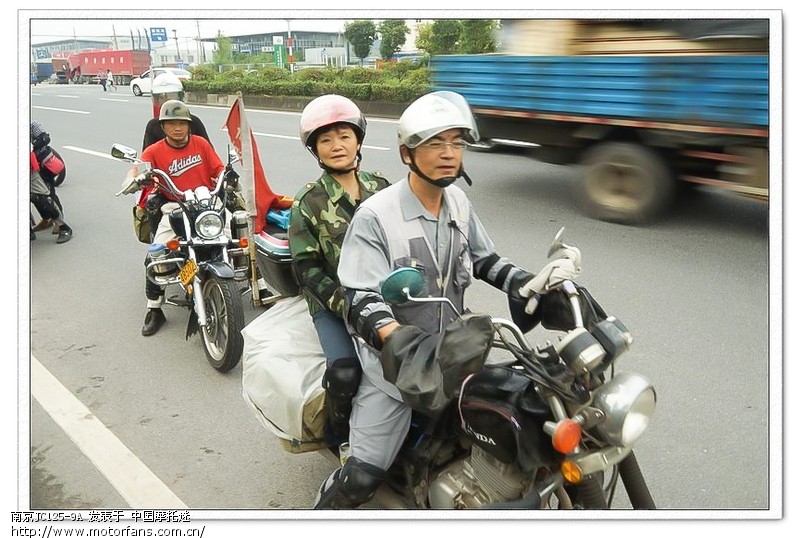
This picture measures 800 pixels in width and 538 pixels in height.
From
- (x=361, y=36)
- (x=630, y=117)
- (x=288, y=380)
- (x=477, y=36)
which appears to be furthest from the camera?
(x=630, y=117)

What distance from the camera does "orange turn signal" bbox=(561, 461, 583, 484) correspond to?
76.9 inches

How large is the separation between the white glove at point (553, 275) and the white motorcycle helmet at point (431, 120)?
463mm

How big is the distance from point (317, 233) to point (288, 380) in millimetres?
596

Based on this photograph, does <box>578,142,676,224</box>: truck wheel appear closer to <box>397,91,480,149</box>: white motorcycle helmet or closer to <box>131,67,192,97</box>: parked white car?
<box>131,67,192,97</box>: parked white car

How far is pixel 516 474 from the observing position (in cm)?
214

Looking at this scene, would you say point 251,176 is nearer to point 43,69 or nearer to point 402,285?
point 43,69

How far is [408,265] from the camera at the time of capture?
226cm

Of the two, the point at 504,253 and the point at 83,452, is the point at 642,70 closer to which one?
the point at 504,253

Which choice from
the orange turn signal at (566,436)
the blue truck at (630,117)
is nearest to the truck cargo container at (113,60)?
the blue truck at (630,117)

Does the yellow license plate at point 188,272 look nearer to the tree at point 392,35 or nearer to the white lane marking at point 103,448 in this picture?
the white lane marking at point 103,448

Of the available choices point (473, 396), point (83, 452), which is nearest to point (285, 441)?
point (473, 396)

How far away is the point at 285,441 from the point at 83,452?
3.99ft

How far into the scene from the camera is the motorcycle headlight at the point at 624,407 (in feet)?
6.04

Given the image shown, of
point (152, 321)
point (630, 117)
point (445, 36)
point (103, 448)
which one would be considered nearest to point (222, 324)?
point (152, 321)
